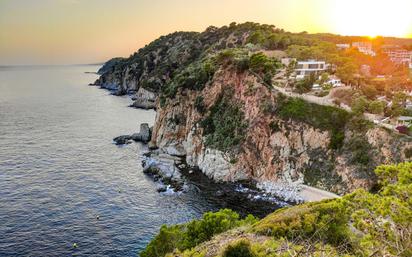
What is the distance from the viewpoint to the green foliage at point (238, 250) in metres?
21.7

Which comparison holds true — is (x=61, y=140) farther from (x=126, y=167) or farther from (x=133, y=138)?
(x=126, y=167)

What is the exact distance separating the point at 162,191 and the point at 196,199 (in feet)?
22.0

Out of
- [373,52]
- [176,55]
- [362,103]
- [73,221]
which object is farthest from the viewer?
[176,55]

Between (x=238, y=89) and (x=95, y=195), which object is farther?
(x=238, y=89)

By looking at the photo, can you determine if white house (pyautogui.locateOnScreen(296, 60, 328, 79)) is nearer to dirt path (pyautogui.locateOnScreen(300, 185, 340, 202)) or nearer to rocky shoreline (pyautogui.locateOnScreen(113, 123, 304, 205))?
rocky shoreline (pyautogui.locateOnScreen(113, 123, 304, 205))

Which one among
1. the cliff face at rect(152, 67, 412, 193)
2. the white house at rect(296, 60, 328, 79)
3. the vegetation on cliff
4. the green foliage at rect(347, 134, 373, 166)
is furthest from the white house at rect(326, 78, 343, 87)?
the vegetation on cliff

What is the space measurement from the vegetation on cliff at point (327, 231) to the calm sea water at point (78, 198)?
12791mm

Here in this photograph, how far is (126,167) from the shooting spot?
76000mm

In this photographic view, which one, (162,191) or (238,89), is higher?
(238,89)

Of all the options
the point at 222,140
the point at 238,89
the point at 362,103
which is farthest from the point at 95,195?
the point at 362,103

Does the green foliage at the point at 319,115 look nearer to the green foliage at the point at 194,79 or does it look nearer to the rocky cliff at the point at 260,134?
the rocky cliff at the point at 260,134

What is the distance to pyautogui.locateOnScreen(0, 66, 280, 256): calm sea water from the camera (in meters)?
46.6

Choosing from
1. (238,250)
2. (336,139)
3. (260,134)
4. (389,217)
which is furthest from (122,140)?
(389,217)

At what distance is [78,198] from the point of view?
5903 cm
